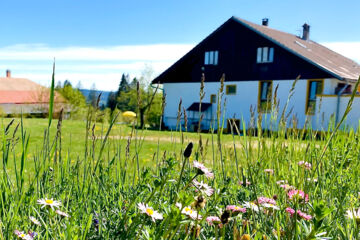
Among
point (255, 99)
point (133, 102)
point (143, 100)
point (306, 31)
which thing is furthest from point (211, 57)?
point (133, 102)

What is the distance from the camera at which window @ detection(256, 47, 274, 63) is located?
19.8m

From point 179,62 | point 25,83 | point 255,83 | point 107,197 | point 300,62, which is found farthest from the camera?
point 25,83

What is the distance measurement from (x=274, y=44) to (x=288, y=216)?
19.6 meters

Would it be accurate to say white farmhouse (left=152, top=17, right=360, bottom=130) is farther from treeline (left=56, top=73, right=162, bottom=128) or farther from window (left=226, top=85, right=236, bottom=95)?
treeline (left=56, top=73, right=162, bottom=128)

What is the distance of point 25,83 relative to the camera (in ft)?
198

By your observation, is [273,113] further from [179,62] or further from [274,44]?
[179,62]

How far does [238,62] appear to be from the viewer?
21375mm

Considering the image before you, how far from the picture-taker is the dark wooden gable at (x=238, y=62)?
1884 centimetres

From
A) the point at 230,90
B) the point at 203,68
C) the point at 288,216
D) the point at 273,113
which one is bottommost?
the point at 288,216

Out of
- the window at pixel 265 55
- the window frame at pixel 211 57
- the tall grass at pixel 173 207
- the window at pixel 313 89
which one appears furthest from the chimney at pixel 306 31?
the tall grass at pixel 173 207

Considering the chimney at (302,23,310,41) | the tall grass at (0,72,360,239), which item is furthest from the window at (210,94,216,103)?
the tall grass at (0,72,360,239)

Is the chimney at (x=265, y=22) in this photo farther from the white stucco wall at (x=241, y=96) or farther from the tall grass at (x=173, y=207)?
the tall grass at (x=173, y=207)

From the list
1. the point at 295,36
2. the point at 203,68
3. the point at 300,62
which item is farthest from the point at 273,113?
the point at 295,36

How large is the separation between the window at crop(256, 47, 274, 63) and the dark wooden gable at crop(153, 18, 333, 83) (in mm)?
194
